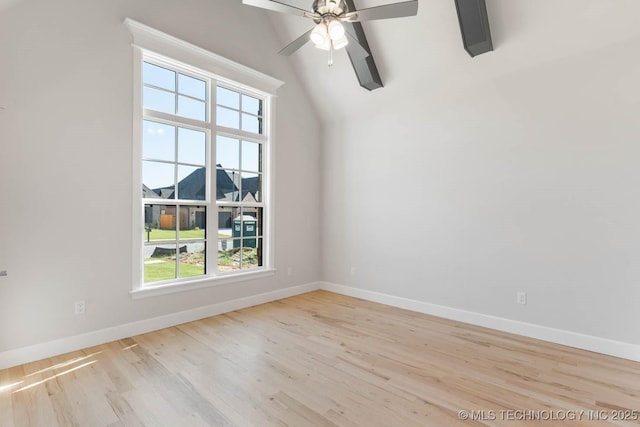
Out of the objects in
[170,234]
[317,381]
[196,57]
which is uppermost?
[196,57]

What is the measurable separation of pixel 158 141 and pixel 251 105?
4.65 ft

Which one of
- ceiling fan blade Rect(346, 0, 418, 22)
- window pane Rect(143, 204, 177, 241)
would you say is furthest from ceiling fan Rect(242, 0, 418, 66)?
window pane Rect(143, 204, 177, 241)

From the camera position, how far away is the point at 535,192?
321 cm

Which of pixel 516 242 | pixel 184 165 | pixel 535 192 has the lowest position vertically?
pixel 516 242

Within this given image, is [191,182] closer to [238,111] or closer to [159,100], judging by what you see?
[159,100]

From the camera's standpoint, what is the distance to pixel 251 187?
436 cm

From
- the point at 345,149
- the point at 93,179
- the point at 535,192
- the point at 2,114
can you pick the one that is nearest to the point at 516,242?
the point at 535,192

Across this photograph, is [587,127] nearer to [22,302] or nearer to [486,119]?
[486,119]

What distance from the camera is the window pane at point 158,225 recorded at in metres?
3.34

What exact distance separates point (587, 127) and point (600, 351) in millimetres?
2058

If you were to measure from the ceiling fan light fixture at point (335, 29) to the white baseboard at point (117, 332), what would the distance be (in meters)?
3.16

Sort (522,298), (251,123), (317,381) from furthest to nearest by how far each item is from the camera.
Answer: (251,123)
(522,298)
(317,381)

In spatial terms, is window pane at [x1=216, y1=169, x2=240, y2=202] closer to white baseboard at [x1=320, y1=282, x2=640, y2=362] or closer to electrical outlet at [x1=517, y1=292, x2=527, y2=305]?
white baseboard at [x1=320, y1=282, x2=640, y2=362]

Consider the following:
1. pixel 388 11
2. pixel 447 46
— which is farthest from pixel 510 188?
pixel 388 11
